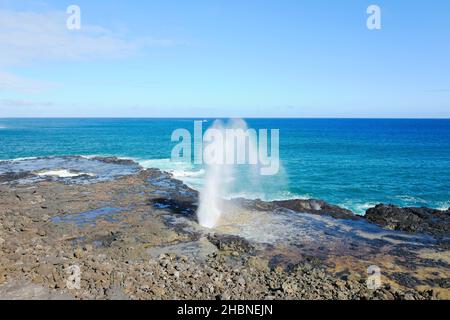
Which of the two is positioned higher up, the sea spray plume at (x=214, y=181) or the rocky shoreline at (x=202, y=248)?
the sea spray plume at (x=214, y=181)

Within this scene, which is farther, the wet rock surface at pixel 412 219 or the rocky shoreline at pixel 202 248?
the wet rock surface at pixel 412 219

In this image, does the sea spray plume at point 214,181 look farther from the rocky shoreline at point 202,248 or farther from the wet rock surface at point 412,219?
the wet rock surface at point 412,219

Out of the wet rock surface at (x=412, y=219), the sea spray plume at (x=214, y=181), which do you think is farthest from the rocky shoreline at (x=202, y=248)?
the sea spray plume at (x=214, y=181)

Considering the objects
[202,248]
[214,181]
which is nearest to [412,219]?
[214,181]

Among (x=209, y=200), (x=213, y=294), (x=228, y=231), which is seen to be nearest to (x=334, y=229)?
(x=228, y=231)

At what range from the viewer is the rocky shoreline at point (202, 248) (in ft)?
53.6

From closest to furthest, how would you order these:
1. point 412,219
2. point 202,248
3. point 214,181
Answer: point 202,248 < point 412,219 < point 214,181

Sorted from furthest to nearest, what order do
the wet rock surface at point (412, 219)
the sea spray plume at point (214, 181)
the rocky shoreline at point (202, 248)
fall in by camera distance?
the sea spray plume at point (214, 181) → the wet rock surface at point (412, 219) → the rocky shoreline at point (202, 248)

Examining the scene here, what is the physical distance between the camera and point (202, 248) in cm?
2162

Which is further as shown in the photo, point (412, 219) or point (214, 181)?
point (214, 181)

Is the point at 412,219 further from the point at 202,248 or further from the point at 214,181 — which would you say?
the point at 202,248

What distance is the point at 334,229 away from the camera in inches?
1016

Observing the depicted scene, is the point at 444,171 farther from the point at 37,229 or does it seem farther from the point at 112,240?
the point at 37,229

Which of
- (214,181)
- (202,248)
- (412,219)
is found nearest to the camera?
(202,248)
